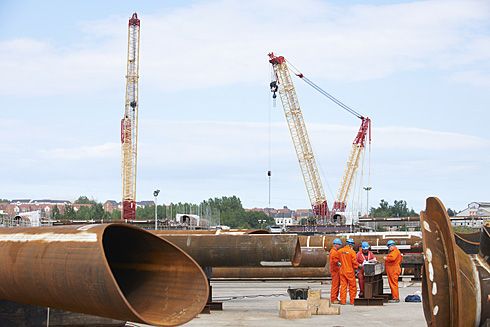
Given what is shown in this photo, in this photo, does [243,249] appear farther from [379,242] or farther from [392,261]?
[379,242]

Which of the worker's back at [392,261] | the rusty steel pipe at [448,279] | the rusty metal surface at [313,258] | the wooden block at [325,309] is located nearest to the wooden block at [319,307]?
the wooden block at [325,309]

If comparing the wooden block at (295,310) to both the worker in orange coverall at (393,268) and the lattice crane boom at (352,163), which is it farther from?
the lattice crane boom at (352,163)

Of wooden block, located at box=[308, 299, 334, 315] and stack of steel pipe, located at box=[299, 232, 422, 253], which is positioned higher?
stack of steel pipe, located at box=[299, 232, 422, 253]

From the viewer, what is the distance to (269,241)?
15.4 metres

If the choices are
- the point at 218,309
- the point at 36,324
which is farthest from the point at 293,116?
the point at 36,324

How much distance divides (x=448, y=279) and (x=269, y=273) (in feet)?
58.1

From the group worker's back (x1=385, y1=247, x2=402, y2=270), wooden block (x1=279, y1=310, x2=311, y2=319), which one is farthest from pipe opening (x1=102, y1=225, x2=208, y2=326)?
worker's back (x1=385, y1=247, x2=402, y2=270)

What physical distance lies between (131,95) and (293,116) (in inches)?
820

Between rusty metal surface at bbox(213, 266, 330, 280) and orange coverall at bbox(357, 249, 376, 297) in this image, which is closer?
orange coverall at bbox(357, 249, 376, 297)

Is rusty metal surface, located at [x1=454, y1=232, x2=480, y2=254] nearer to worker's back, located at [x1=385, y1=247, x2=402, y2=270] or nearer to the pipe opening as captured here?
worker's back, located at [x1=385, y1=247, x2=402, y2=270]

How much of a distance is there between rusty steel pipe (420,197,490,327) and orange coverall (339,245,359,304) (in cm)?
894

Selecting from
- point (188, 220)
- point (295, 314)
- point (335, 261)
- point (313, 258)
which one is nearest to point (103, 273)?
point (295, 314)

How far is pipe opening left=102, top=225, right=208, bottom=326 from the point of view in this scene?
6395 millimetres

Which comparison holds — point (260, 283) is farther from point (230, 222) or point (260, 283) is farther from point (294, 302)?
point (230, 222)
